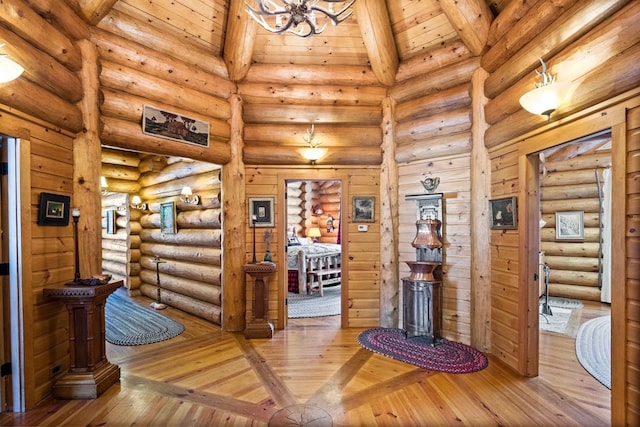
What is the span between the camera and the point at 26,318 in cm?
263

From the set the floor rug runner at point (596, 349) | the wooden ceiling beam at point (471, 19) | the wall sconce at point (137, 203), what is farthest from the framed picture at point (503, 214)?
the wall sconce at point (137, 203)

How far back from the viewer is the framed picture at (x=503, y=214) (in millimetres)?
3336

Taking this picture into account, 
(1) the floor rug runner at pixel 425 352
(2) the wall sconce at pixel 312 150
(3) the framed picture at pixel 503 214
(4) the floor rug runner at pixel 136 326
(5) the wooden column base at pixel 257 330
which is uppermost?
(2) the wall sconce at pixel 312 150

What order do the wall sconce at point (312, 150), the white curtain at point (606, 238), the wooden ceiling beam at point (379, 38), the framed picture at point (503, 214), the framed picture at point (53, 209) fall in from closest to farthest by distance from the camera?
1. the framed picture at point (53, 209)
2. the framed picture at point (503, 214)
3. the wooden ceiling beam at point (379, 38)
4. the wall sconce at point (312, 150)
5. the white curtain at point (606, 238)

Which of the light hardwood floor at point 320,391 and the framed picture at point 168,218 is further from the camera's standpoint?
the framed picture at point 168,218

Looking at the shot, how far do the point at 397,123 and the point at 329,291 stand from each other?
412 centimetres

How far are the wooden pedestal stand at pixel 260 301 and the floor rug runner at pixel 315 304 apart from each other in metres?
0.98

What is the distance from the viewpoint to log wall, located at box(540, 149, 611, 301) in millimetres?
6277

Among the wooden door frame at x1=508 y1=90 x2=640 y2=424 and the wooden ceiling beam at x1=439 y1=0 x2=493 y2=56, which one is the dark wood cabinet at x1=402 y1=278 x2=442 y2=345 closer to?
the wooden door frame at x1=508 y1=90 x2=640 y2=424

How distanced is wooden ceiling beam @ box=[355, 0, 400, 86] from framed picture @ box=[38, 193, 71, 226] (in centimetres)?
403

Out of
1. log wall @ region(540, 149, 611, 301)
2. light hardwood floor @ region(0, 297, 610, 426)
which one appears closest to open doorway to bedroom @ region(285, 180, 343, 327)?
light hardwood floor @ region(0, 297, 610, 426)

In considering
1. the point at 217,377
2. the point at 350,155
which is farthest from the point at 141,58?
the point at 217,377

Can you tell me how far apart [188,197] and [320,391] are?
408cm

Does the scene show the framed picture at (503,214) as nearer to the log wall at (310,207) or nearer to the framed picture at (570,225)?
the framed picture at (570,225)
